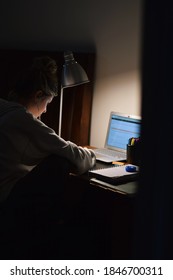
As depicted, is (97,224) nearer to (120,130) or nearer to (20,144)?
(120,130)

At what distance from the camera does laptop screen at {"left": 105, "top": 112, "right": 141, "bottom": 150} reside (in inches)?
99.9

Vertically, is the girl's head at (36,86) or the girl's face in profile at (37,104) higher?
the girl's head at (36,86)

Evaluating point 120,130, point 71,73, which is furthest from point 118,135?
point 71,73

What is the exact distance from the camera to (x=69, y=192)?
276 cm

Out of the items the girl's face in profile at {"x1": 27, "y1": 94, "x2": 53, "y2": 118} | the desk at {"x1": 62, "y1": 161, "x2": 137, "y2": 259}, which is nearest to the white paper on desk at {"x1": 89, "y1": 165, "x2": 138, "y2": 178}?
the desk at {"x1": 62, "y1": 161, "x2": 137, "y2": 259}

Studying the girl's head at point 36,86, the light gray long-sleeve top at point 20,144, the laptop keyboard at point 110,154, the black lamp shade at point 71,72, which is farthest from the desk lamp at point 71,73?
the light gray long-sleeve top at point 20,144

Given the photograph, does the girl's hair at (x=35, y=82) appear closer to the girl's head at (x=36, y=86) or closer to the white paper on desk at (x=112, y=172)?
the girl's head at (x=36, y=86)

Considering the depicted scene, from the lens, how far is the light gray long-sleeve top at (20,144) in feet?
6.33

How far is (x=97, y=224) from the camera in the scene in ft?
8.14

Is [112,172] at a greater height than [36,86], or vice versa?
[36,86]

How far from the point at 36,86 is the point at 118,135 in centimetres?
71

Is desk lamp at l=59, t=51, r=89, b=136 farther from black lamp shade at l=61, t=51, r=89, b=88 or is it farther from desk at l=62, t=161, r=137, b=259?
desk at l=62, t=161, r=137, b=259
